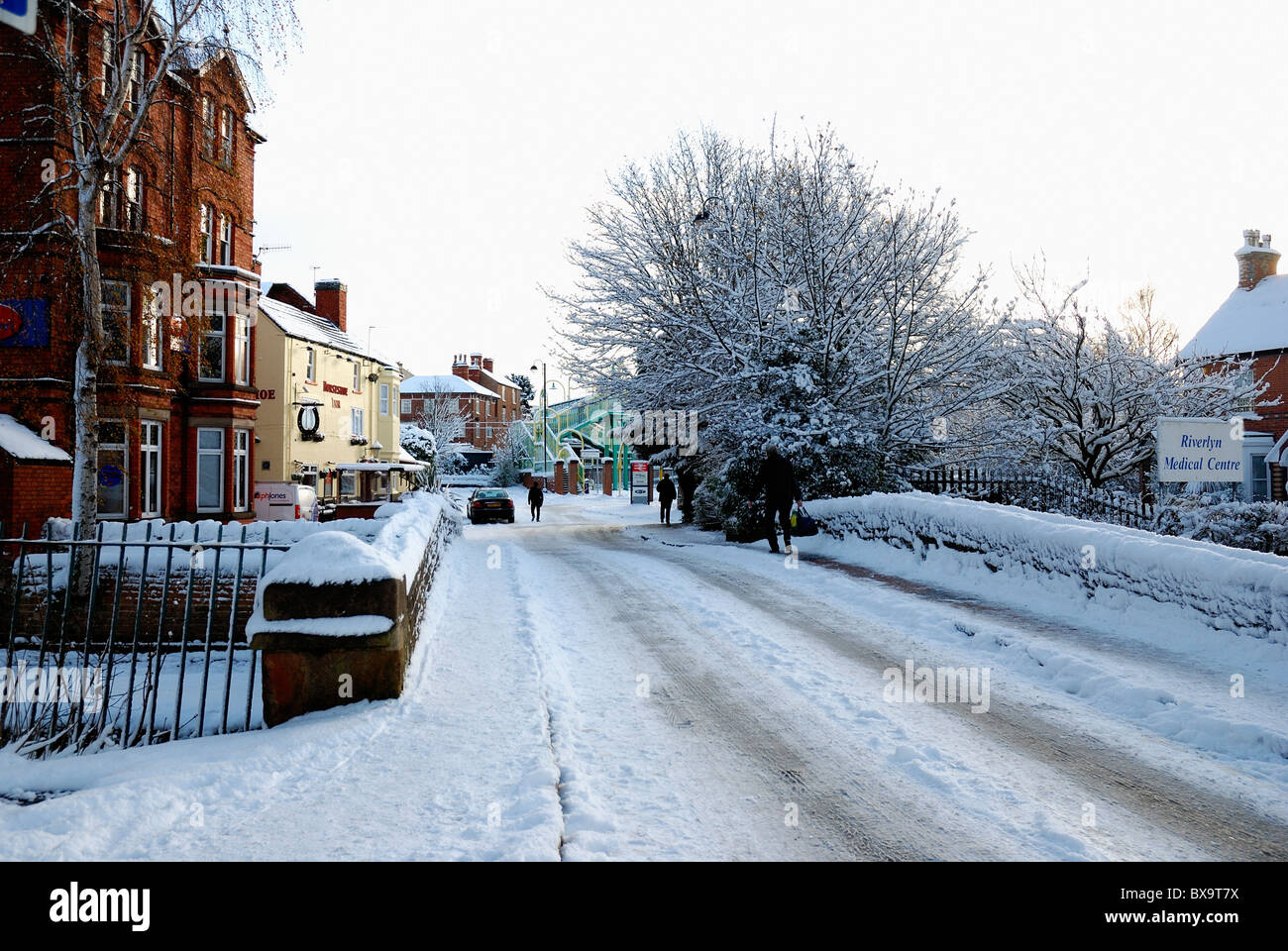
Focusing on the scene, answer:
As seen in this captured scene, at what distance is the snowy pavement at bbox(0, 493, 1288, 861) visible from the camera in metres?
3.55

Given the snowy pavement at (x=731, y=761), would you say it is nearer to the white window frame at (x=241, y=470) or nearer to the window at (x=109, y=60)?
the window at (x=109, y=60)

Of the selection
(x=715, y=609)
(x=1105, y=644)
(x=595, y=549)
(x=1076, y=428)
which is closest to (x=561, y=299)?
(x=595, y=549)

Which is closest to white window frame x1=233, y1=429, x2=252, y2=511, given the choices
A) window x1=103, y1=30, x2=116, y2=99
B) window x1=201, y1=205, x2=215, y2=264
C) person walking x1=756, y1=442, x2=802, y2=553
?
window x1=201, y1=205, x2=215, y2=264

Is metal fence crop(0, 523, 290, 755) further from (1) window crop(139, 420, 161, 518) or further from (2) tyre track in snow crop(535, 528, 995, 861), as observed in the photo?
(1) window crop(139, 420, 161, 518)

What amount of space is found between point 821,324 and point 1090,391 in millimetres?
6184

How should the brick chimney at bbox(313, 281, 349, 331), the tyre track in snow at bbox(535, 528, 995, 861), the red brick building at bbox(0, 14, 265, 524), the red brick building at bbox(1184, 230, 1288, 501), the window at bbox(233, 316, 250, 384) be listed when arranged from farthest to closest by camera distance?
the brick chimney at bbox(313, 281, 349, 331) → the red brick building at bbox(1184, 230, 1288, 501) → the window at bbox(233, 316, 250, 384) → the red brick building at bbox(0, 14, 265, 524) → the tyre track in snow at bbox(535, 528, 995, 861)

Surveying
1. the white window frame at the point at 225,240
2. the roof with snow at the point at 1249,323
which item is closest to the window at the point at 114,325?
the white window frame at the point at 225,240

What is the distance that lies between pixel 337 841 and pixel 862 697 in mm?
3657

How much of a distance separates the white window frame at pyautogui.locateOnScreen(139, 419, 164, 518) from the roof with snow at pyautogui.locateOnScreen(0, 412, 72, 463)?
290cm

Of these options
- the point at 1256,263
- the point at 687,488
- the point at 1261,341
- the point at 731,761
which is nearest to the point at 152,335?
the point at 687,488

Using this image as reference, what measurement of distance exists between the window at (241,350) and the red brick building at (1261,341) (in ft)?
102

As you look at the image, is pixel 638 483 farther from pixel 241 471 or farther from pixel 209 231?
pixel 209 231

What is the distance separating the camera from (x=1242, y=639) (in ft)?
21.9
